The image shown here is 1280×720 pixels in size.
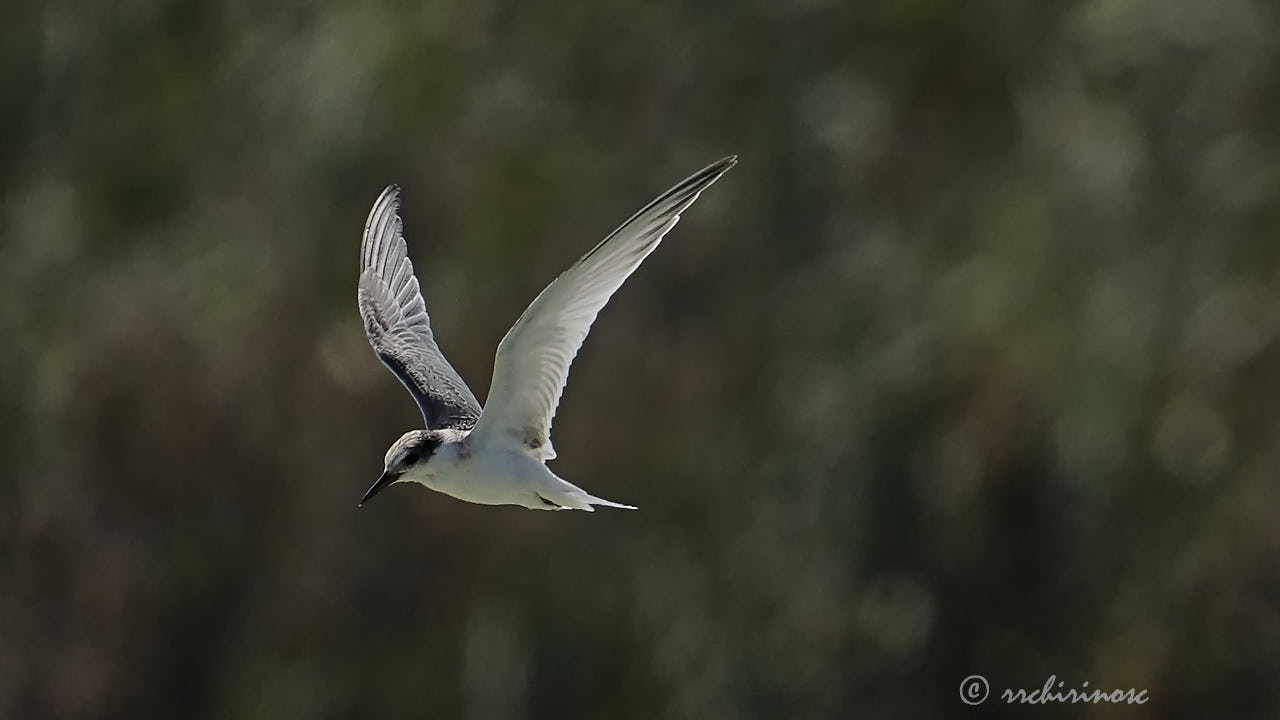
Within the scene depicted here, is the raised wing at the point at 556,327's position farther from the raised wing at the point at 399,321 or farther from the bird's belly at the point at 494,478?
the raised wing at the point at 399,321

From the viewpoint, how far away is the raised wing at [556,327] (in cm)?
435

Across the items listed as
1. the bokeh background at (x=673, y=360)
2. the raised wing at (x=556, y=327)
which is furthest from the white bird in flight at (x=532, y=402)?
the bokeh background at (x=673, y=360)

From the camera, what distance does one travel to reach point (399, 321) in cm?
588

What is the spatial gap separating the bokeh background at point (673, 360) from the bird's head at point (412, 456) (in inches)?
139

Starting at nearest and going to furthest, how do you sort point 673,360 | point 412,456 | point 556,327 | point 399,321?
1. point 556,327
2. point 412,456
3. point 399,321
4. point 673,360

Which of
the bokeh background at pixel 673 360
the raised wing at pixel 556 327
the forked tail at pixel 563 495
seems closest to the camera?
the raised wing at pixel 556 327

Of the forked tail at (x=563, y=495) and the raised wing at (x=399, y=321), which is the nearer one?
the forked tail at (x=563, y=495)

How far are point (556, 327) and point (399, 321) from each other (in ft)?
4.45

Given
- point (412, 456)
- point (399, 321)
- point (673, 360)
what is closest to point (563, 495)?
point (412, 456)

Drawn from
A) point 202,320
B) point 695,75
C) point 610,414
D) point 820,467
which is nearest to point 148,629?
point 202,320

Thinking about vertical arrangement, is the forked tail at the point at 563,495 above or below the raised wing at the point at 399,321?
below

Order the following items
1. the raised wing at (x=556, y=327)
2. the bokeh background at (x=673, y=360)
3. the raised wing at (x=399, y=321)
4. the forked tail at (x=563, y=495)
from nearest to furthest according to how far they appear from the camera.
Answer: the raised wing at (x=556, y=327)
the forked tail at (x=563, y=495)
the raised wing at (x=399, y=321)
the bokeh background at (x=673, y=360)

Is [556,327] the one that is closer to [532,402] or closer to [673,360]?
[532,402]

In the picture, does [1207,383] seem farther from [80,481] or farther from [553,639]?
[80,481]
